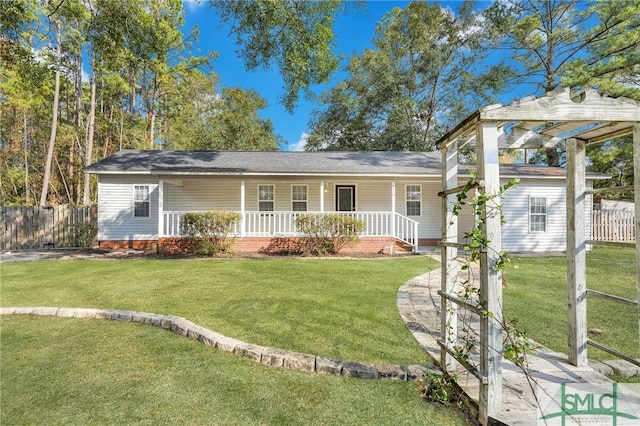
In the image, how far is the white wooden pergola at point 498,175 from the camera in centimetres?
200

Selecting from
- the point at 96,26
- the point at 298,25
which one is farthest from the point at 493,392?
the point at 96,26

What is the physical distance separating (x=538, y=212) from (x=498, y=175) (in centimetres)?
1290

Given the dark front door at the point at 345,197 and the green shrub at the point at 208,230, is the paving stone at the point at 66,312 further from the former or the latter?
the dark front door at the point at 345,197

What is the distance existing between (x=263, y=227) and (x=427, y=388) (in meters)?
9.67

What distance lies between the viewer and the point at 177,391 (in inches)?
96.1

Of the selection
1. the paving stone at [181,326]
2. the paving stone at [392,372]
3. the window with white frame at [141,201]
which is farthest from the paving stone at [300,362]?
the window with white frame at [141,201]

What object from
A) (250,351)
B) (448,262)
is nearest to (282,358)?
(250,351)

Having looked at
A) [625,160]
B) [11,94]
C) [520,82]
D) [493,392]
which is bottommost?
[493,392]

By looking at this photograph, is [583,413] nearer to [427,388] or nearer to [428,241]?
[427,388]

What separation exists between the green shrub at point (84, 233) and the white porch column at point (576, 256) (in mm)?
15382

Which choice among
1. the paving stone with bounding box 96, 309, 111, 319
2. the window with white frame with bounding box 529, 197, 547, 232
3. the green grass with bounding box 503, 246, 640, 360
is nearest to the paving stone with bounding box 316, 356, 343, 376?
the green grass with bounding box 503, 246, 640, 360

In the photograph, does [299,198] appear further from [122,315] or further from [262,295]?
[122,315]

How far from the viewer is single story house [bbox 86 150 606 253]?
11.1 m

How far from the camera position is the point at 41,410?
7.36 feet
